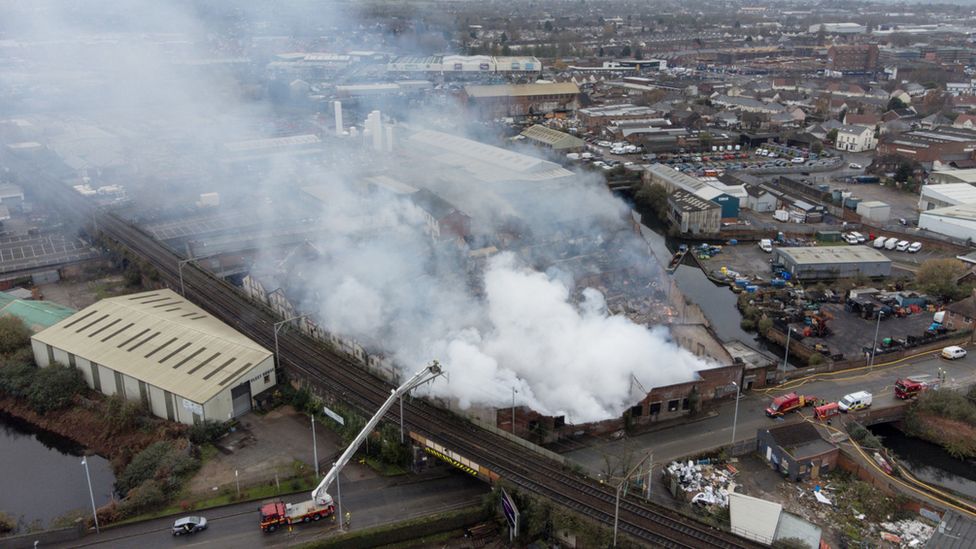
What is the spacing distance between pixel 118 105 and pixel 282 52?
5870 millimetres

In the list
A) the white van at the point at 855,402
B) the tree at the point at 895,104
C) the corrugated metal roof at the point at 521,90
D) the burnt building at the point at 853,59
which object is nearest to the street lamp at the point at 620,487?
the white van at the point at 855,402

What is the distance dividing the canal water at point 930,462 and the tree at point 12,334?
1017 centimetres

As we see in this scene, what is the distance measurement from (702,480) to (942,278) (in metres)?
6.99

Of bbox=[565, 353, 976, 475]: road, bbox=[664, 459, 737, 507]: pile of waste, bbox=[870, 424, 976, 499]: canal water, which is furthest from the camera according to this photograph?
bbox=[870, 424, 976, 499]: canal water

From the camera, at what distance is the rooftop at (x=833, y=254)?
12.2 m

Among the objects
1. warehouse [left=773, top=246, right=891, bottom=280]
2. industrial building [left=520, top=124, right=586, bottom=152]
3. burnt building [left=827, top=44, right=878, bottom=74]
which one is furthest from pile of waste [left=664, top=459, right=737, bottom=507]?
burnt building [left=827, top=44, right=878, bottom=74]

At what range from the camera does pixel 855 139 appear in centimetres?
2167

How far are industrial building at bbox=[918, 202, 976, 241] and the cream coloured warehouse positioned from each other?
12691mm

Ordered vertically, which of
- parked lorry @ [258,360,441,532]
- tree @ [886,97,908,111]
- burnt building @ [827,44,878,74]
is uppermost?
burnt building @ [827,44,878,74]

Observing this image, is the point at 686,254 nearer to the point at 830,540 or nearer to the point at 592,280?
the point at 592,280

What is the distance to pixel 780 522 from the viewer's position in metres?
5.80

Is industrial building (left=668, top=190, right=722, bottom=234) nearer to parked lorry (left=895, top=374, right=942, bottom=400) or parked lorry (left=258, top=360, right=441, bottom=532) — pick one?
parked lorry (left=895, top=374, right=942, bottom=400)

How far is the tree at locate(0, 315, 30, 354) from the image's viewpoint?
9.03 meters

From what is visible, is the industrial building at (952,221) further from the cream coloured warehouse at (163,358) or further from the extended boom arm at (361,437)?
the cream coloured warehouse at (163,358)
